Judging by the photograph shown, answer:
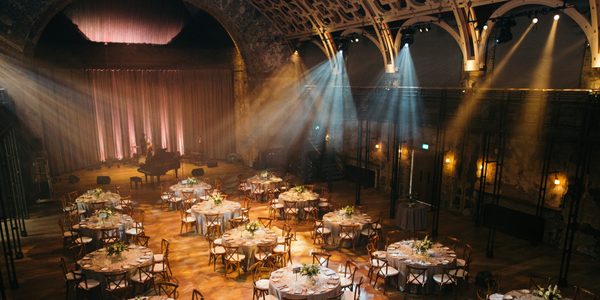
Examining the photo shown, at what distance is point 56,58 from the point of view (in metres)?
18.2

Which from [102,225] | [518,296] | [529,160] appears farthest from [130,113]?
[518,296]

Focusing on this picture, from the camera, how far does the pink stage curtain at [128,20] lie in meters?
19.2

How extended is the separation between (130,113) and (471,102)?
17.0 m

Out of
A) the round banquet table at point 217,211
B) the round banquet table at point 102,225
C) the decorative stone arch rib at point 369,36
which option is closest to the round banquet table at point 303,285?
the round banquet table at point 217,211

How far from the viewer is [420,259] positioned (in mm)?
9031

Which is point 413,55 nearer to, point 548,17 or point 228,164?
point 548,17

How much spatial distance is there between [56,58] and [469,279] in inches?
742

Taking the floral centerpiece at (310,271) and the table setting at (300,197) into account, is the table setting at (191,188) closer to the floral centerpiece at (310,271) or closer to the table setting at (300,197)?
the table setting at (300,197)

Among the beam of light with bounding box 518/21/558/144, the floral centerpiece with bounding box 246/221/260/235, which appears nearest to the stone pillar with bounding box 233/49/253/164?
the floral centerpiece with bounding box 246/221/260/235

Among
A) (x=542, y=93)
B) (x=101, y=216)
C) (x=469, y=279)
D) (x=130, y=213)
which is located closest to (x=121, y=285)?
(x=101, y=216)

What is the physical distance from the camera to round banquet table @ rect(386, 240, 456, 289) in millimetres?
8859

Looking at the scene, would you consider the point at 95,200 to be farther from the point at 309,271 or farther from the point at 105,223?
the point at 309,271

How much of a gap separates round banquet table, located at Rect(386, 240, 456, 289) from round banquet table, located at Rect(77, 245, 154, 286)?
5.51 m

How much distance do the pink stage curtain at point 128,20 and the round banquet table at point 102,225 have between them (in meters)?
12.0
